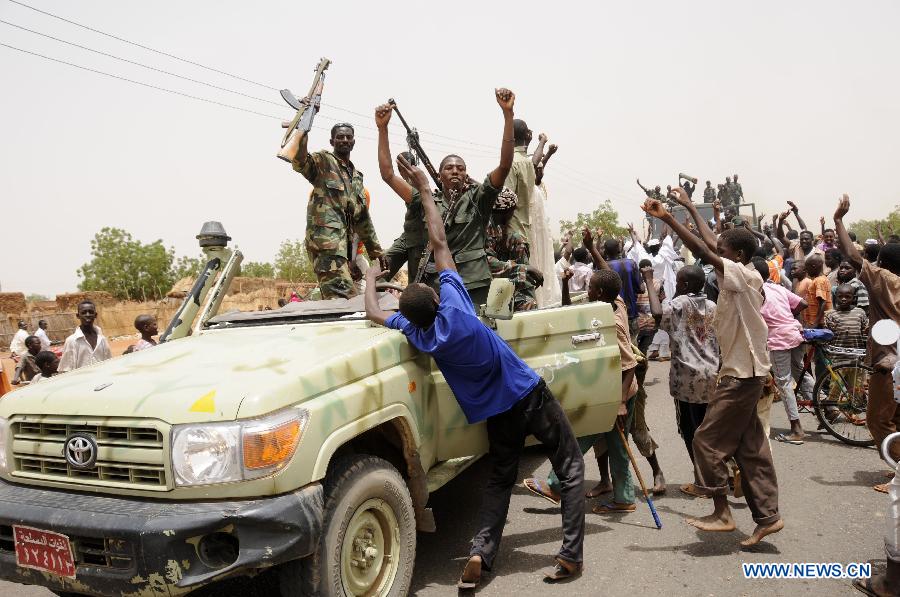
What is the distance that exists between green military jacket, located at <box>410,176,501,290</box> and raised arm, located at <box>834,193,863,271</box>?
272 cm

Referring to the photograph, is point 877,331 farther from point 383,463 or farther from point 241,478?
point 241,478

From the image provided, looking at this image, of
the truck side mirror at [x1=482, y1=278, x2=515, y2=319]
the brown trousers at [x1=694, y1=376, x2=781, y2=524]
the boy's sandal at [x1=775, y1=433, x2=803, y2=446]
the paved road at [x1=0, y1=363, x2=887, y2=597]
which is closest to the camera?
the paved road at [x1=0, y1=363, x2=887, y2=597]

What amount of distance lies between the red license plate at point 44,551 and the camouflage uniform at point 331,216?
312 centimetres

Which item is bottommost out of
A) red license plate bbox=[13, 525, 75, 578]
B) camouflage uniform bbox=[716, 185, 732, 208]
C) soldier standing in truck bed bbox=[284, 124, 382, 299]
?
red license plate bbox=[13, 525, 75, 578]

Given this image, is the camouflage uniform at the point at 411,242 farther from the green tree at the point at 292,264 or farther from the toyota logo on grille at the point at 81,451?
the green tree at the point at 292,264

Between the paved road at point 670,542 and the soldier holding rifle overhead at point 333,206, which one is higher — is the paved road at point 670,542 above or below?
below

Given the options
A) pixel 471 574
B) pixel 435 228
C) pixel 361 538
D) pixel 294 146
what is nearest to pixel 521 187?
pixel 294 146

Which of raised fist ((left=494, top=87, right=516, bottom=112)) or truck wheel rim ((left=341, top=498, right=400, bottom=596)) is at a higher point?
raised fist ((left=494, top=87, right=516, bottom=112))

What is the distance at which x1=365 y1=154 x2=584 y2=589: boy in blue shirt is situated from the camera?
350 cm

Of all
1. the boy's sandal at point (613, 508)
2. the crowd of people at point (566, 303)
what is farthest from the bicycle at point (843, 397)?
the boy's sandal at point (613, 508)

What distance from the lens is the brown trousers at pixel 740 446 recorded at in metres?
4.09

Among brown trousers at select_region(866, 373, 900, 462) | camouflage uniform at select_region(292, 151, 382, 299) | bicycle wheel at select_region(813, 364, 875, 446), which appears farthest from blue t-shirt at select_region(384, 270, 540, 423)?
bicycle wheel at select_region(813, 364, 875, 446)

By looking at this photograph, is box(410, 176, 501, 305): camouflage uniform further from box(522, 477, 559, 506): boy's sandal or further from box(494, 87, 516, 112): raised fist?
box(522, 477, 559, 506): boy's sandal

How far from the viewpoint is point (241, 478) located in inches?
103
